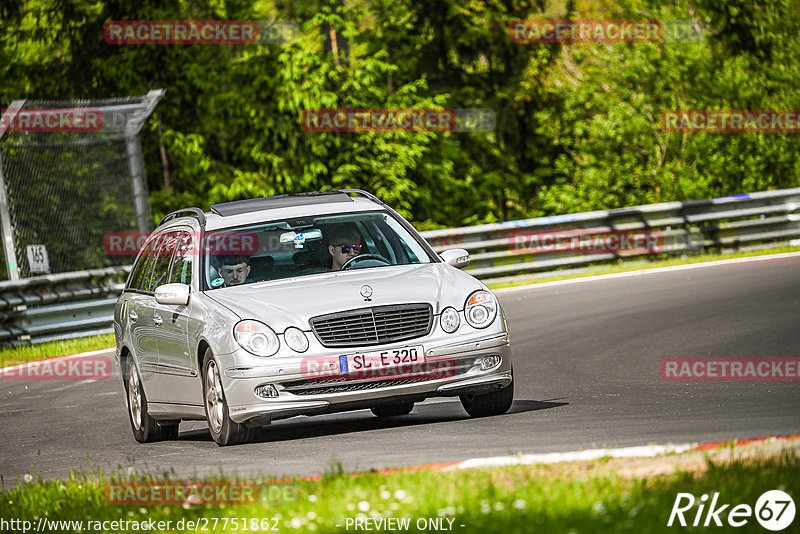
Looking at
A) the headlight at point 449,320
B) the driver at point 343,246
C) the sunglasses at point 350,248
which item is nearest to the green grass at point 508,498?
the headlight at point 449,320

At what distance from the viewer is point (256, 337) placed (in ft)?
30.0

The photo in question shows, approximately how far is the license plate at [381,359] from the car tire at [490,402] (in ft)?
2.76

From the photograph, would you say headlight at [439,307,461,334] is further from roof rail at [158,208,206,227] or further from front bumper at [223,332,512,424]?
roof rail at [158,208,206,227]

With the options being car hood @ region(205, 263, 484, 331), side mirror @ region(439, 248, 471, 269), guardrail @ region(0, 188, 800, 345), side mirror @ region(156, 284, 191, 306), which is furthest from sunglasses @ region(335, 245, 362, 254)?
guardrail @ region(0, 188, 800, 345)

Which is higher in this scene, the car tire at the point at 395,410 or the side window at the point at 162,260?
the side window at the point at 162,260

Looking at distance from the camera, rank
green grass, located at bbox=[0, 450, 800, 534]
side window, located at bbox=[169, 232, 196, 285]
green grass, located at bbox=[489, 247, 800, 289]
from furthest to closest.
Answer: green grass, located at bbox=[489, 247, 800, 289] < side window, located at bbox=[169, 232, 196, 285] < green grass, located at bbox=[0, 450, 800, 534]

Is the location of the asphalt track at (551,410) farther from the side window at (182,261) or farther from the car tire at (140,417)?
the side window at (182,261)

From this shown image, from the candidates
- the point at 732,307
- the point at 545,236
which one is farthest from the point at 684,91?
the point at 732,307

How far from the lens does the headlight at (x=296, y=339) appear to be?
910cm

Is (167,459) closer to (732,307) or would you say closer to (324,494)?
(324,494)

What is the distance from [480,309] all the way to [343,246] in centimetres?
144

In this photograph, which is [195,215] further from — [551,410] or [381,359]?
[551,410]

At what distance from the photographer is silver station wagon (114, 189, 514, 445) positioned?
9125 millimetres

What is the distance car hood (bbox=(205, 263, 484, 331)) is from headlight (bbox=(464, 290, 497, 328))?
5 centimetres
